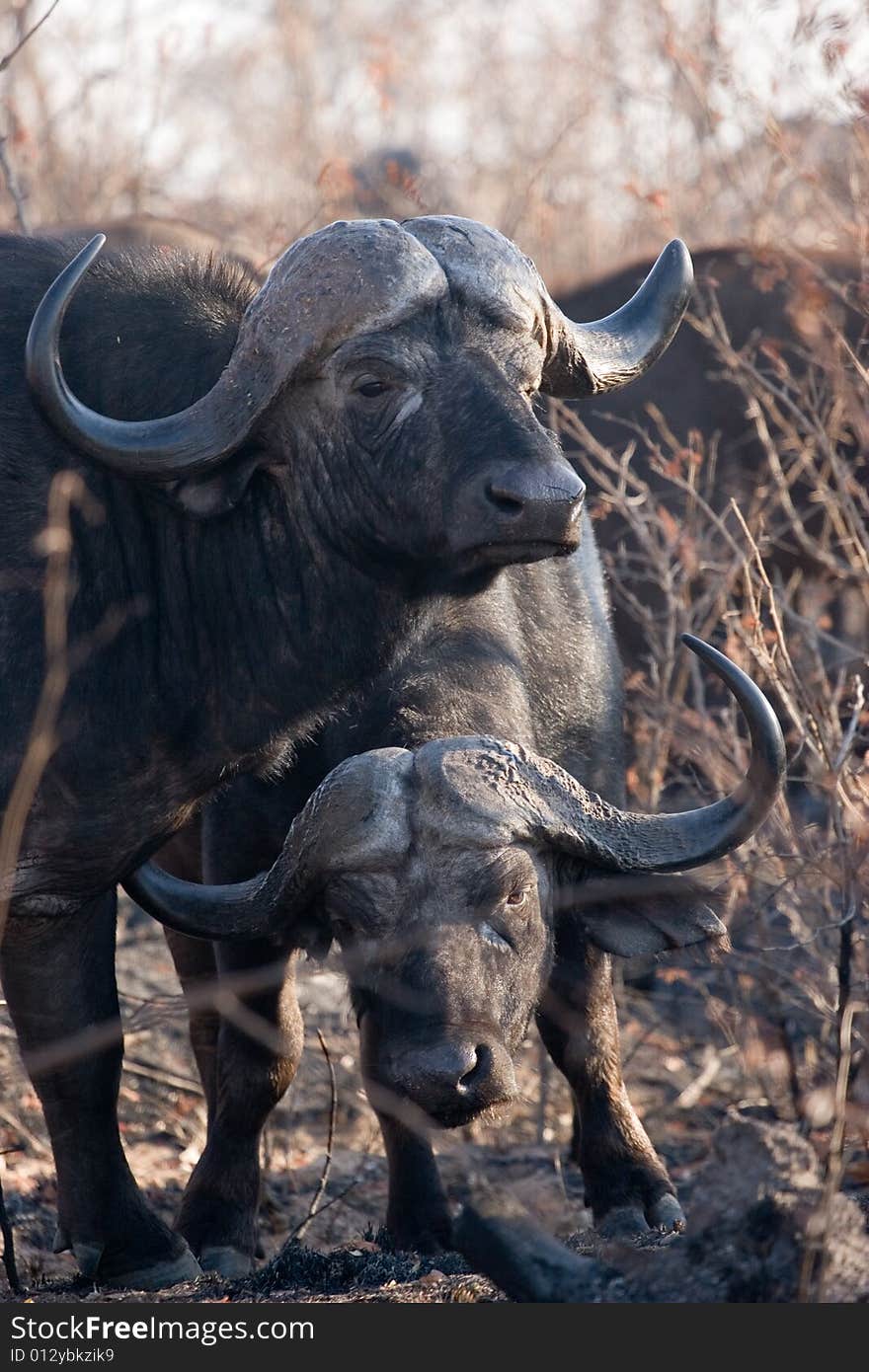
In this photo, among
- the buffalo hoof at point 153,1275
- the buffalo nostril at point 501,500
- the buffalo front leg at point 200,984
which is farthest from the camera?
the buffalo front leg at point 200,984

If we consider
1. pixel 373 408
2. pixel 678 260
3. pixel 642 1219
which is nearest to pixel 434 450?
pixel 373 408

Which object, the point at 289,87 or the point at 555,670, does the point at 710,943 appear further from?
the point at 289,87

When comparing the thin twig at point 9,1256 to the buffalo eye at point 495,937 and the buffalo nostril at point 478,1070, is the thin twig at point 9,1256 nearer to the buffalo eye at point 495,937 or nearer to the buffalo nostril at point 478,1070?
the buffalo nostril at point 478,1070

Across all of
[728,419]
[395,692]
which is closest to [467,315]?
[395,692]

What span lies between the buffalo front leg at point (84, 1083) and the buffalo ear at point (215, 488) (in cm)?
102

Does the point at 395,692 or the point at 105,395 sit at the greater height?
the point at 105,395

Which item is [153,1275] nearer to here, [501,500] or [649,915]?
[649,915]

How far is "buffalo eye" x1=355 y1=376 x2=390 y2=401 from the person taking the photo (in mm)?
4172

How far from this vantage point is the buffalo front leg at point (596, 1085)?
4.87 metres

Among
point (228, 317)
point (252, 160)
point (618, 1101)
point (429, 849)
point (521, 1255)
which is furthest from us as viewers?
point (252, 160)

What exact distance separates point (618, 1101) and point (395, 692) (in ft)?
4.19

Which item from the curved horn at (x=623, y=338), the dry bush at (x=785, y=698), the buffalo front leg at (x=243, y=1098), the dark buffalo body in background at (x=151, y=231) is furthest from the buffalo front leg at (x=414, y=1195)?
the dark buffalo body in background at (x=151, y=231)

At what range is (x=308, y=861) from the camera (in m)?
4.36

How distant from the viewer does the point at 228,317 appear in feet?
15.0
